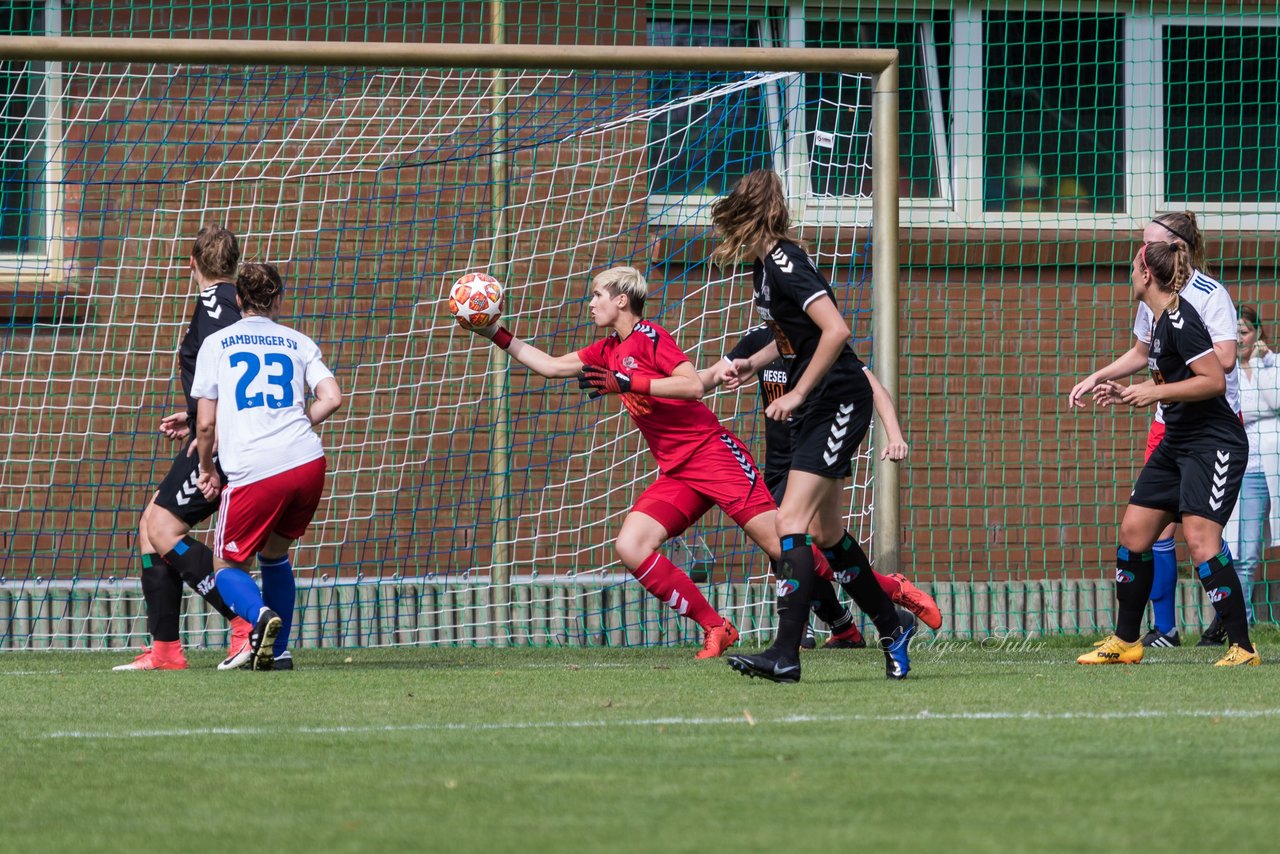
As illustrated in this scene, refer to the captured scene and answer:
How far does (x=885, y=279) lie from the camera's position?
8.80 m

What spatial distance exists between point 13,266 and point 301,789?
6775 mm

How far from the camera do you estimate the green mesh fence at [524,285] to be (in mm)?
9898

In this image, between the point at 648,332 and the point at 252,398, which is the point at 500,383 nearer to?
the point at 648,332

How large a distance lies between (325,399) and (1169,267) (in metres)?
Answer: 3.61

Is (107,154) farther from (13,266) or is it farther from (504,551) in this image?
(504,551)

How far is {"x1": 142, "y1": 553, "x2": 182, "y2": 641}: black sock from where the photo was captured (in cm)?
775

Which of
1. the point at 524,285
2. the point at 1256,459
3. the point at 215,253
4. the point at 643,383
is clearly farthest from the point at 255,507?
the point at 1256,459

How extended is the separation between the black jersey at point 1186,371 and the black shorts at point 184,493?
13.6 feet

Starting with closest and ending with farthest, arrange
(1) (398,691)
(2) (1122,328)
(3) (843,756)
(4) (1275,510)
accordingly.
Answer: (3) (843,756), (1) (398,691), (4) (1275,510), (2) (1122,328)

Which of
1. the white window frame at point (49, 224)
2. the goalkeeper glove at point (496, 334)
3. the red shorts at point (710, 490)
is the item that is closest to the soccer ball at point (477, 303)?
the goalkeeper glove at point (496, 334)

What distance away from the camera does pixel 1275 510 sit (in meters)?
10.6

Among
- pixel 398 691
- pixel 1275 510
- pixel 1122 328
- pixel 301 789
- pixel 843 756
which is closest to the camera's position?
pixel 301 789

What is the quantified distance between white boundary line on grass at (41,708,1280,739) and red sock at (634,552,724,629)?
96.4 inches

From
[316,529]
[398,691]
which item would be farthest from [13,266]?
[398,691]
